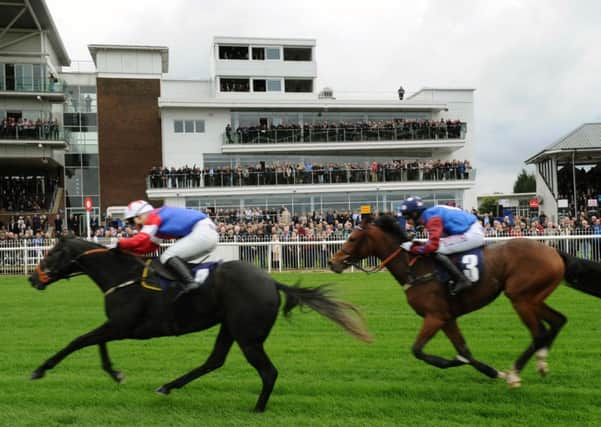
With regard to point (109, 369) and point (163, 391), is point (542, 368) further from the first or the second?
point (109, 369)

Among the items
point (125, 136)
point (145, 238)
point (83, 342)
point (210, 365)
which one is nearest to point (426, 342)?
point (210, 365)

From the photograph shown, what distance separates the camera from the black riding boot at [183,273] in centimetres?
Result: 522

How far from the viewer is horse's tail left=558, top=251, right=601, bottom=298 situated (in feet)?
20.7

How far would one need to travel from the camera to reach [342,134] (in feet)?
103

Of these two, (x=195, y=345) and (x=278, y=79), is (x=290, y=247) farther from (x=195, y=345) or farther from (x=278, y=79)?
(x=278, y=79)

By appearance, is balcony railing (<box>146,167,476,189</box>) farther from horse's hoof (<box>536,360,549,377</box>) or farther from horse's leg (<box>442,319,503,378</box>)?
horse's hoof (<box>536,360,549,377</box>)

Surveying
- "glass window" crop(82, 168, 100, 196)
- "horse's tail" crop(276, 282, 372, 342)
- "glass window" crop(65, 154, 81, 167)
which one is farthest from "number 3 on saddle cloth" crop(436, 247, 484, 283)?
"glass window" crop(65, 154, 81, 167)

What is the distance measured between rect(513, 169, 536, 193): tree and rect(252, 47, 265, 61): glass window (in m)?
57.8

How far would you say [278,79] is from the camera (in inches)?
1353

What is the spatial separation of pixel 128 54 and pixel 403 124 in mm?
15312

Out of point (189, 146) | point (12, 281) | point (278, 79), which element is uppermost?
point (278, 79)

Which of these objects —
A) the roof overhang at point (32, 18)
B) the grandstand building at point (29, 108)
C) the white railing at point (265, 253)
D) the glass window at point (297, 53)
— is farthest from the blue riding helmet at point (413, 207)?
the glass window at point (297, 53)

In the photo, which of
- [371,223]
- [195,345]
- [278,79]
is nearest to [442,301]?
[371,223]

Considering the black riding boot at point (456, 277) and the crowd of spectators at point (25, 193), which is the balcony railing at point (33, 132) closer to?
the crowd of spectators at point (25, 193)
